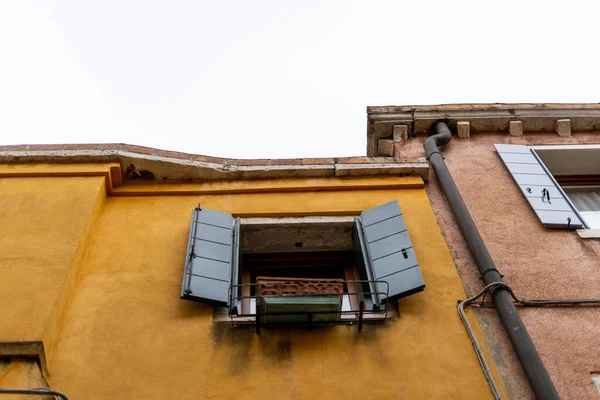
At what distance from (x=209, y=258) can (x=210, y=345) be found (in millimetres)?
1011

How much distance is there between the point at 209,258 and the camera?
21.2ft

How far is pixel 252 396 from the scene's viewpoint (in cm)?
530

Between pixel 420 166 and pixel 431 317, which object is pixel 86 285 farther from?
pixel 420 166

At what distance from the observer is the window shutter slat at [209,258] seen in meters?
6.07

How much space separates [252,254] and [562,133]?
494 centimetres

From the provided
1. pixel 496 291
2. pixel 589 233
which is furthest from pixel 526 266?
pixel 589 233

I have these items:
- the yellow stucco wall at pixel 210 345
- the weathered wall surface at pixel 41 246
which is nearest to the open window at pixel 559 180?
the yellow stucco wall at pixel 210 345

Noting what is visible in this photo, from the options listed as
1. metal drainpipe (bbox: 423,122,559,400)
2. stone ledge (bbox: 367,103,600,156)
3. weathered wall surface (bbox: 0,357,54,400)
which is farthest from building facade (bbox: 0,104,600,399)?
stone ledge (bbox: 367,103,600,156)

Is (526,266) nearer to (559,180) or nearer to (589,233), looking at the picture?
(589,233)

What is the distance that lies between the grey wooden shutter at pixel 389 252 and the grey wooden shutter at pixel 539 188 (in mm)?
1711

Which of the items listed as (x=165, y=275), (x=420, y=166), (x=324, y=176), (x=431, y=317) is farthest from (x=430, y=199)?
(x=165, y=275)

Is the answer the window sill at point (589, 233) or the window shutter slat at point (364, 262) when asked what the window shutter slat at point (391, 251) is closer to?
the window shutter slat at point (364, 262)

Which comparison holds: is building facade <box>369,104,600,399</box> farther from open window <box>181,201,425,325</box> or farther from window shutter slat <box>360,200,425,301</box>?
open window <box>181,201,425,325</box>

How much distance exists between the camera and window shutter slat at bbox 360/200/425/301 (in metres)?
6.16
